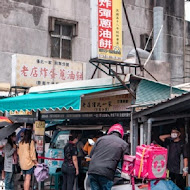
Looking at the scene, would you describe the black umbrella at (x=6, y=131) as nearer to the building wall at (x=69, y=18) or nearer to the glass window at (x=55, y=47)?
the building wall at (x=69, y=18)

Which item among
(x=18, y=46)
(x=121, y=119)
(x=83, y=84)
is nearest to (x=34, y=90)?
(x=83, y=84)

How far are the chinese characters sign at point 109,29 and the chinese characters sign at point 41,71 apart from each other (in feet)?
16.4

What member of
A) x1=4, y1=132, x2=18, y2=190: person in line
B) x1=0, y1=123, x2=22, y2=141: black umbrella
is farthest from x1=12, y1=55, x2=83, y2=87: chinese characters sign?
x1=4, y1=132, x2=18, y2=190: person in line

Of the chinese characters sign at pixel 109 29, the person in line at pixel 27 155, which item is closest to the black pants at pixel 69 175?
the person in line at pixel 27 155

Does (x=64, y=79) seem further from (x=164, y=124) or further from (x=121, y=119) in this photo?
(x=164, y=124)

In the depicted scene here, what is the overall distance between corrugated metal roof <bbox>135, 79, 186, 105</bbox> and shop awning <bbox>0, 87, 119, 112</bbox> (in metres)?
0.80

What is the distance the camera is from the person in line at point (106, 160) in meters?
7.66

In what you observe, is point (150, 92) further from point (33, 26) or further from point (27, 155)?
point (33, 26)

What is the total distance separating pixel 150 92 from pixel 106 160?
9.70 feet

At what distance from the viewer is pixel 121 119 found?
35.7 ft

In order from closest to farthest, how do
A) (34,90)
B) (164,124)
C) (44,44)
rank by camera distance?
(164,124) → (34,90) → (44,44)

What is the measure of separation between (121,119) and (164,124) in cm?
133

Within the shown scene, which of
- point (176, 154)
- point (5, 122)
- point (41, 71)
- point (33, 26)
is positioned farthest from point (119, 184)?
point (33, 26)

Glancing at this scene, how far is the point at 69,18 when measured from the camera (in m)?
19.9
